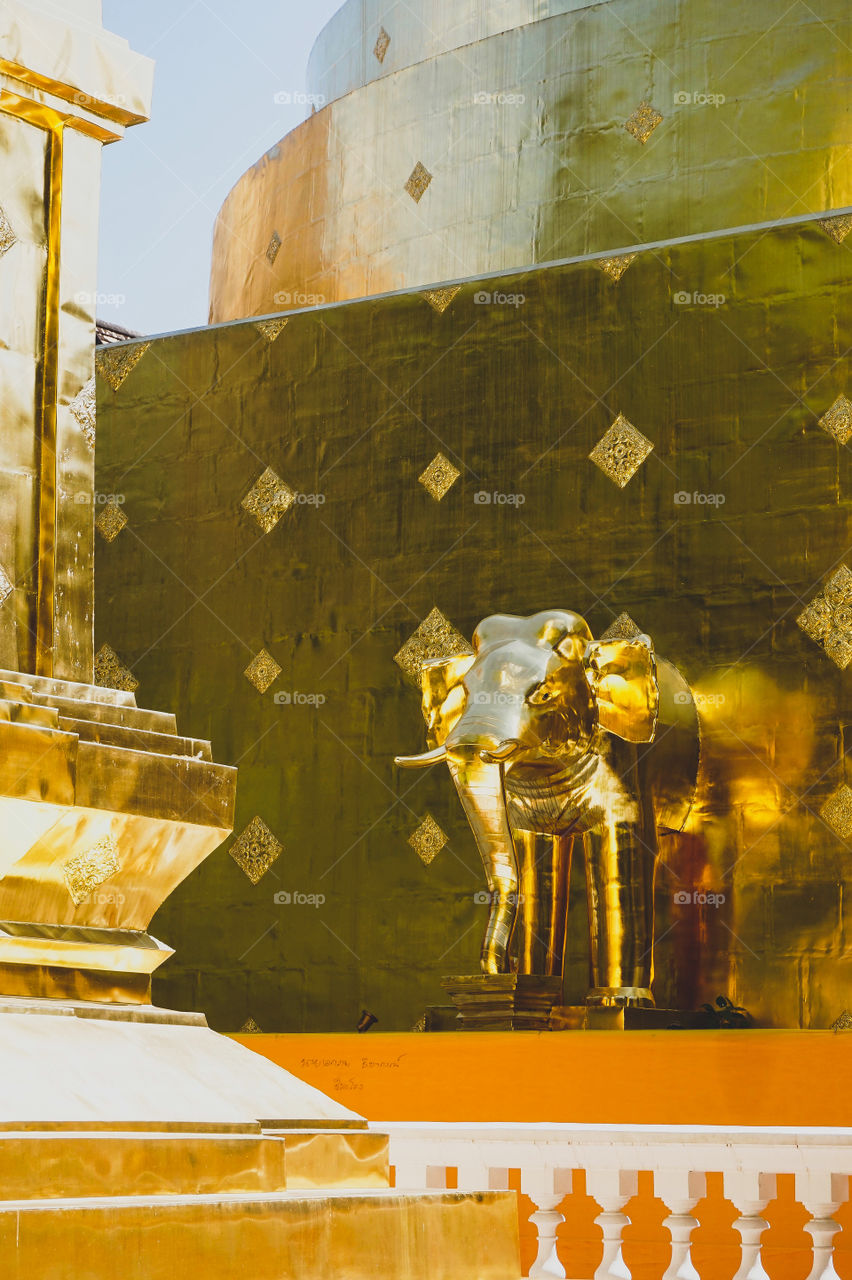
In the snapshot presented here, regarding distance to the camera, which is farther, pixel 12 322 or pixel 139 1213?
pixel 12 322

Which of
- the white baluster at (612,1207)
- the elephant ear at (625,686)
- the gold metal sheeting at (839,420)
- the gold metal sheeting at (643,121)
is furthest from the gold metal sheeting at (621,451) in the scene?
the white baluster at (612,1207)

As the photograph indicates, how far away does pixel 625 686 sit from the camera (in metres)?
4.70

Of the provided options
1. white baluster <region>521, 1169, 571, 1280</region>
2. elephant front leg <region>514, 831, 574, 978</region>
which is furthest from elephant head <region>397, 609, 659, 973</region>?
white baluster <region>521, 1169, 571, 1280</region>

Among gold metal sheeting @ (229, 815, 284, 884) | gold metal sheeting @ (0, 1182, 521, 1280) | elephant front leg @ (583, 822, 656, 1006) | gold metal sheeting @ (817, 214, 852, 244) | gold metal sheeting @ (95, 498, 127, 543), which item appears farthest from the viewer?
gold metal sheeting @ (95, 498, 127, 543)

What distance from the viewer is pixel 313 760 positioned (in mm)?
5789

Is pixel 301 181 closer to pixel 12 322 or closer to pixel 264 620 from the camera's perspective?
pixel 264 620

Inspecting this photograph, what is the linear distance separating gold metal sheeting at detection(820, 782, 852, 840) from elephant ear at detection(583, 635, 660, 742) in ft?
1.94

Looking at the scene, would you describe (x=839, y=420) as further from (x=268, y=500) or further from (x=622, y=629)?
(x=268, y=500)

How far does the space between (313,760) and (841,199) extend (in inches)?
101

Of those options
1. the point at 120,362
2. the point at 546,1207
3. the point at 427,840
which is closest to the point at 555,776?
the point at 427,840

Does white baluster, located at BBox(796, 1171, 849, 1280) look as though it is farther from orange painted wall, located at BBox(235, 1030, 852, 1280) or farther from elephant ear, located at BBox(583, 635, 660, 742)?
elephant ear, located at BBox(583, 635, 660, 742)

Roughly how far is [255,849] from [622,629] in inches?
56.1

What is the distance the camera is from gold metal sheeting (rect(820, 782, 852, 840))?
495 cm

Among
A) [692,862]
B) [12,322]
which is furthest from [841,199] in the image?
[12,322]
